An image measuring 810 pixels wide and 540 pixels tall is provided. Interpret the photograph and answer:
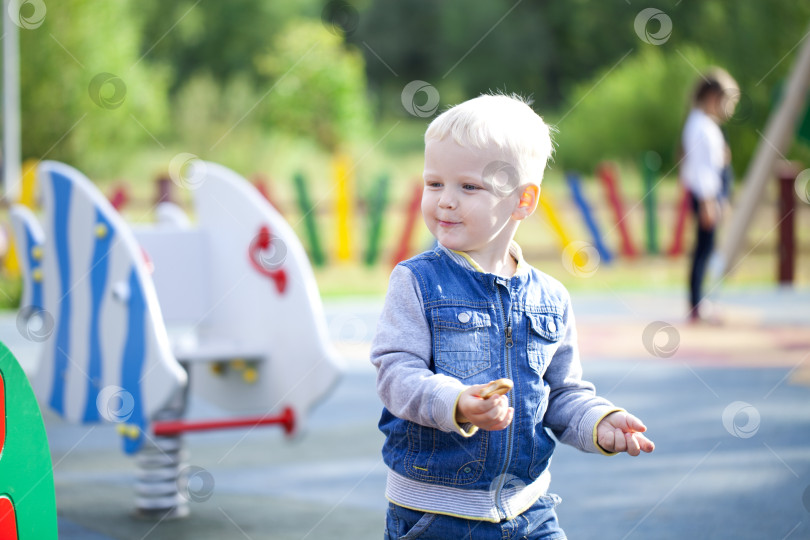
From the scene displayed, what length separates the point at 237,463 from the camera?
4.48m

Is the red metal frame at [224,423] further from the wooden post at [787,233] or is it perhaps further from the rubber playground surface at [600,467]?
the wooden post at [787,233]

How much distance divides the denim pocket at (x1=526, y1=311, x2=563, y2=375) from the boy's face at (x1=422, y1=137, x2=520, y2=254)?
0.59 ft

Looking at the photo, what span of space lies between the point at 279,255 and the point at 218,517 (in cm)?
98

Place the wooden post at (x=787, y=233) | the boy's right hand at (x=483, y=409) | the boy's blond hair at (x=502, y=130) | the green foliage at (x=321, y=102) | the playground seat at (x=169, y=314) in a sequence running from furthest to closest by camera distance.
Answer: the green foliage at (x=321, y=102), the wooden post at (x=787, y=233), the playground seat at (x=169, y=314), the boy's blond hair at (x=502, y=130), the boy's right hand at (x=483, y=409)

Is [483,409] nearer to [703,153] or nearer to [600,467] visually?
[600,467]

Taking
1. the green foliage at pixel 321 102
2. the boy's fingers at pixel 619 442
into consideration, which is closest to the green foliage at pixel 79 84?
the green foliage at pixel 321 102

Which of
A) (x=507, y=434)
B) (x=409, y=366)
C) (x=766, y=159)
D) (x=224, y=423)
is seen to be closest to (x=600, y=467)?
(x=224, y=423)

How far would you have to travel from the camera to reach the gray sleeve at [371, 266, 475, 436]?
5.87ft

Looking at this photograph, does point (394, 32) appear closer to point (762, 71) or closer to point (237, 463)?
point (762, 71)

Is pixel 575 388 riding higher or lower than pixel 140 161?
higher

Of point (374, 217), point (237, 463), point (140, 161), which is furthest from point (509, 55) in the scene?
point (237, 463)

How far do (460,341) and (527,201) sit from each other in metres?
0.30

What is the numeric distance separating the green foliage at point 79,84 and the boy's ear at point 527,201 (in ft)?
58.4

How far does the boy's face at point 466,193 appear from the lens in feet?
6.29
